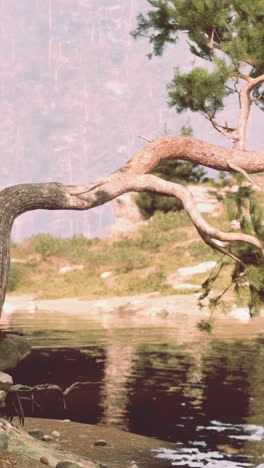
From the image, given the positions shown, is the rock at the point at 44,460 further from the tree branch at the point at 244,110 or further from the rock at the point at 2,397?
the tree branch at the point at 244,110

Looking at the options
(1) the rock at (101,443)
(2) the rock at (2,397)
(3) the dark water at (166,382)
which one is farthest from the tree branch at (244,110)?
(2) the rock at (2,397)

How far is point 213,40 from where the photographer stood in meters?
16.2

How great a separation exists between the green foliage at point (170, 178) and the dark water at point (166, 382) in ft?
95.0

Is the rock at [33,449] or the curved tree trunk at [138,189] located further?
the curved tree trunk at [138,189]

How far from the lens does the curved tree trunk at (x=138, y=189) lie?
980cm

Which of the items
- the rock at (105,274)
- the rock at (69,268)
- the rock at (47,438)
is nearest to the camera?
the rock at (47,438)

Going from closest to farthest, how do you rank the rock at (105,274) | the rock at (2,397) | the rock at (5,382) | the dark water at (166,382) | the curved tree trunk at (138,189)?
1. the rock at (2,397)
2. the rock at (5,382)
3. the curved tree trunk at (138,189)
4. the dark water at (166,382)
5. the rock at (105,274)

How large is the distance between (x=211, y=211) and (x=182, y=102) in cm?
3878

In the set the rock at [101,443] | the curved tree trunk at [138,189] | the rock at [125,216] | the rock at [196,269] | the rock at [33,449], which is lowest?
the rock at [101,443]

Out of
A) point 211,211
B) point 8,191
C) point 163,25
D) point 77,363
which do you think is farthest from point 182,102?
point 211,211

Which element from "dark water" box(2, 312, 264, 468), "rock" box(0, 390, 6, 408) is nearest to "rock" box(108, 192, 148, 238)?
A: "dark water" box(2, 312, 264, 468)

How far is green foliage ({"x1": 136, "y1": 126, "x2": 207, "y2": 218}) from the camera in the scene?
56.2 meters

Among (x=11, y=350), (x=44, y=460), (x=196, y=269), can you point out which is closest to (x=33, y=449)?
(x=44, y=460)

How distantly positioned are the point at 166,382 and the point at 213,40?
806 cm
